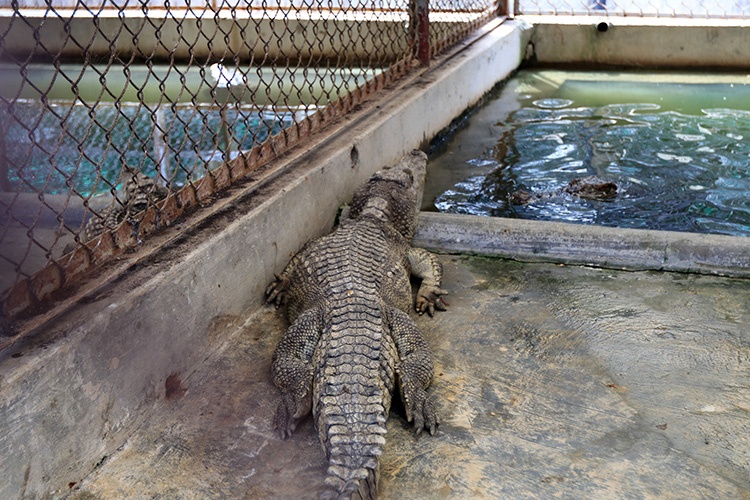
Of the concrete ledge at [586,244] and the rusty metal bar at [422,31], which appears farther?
the rusty metal bar at [422,31]

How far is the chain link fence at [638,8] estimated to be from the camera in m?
8.30

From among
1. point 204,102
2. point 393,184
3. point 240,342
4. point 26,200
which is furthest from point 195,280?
point 204,102

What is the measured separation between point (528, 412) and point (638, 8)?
961 centimetres

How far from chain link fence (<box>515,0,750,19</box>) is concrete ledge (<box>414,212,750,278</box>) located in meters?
5.24

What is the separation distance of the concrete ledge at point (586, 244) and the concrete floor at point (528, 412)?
0.15 meters

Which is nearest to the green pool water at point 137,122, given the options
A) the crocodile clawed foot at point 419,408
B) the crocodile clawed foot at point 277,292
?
the crocodile clawed foot at point 277,292

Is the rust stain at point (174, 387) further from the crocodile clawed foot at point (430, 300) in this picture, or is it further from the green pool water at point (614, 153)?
the green pool water at point (614, 153)

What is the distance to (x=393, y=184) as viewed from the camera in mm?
4051

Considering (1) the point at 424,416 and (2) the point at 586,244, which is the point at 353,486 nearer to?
(1) the point at 424,416

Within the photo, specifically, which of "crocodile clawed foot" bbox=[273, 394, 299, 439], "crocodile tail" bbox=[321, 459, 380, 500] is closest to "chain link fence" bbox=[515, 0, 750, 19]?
"crocodile clawed foot" bbox=[273, 394, 299, 439]

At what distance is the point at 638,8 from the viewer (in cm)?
1069

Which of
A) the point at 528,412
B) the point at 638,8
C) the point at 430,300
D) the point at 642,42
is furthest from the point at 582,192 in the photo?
the point at 638,8

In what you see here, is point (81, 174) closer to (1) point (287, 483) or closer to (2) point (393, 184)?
(2) point (393, 184)

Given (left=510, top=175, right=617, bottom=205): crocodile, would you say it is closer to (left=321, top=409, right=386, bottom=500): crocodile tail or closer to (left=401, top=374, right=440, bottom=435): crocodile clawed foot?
(left=401, top=374, right=440, bottom=435): crocodile clawed foot
